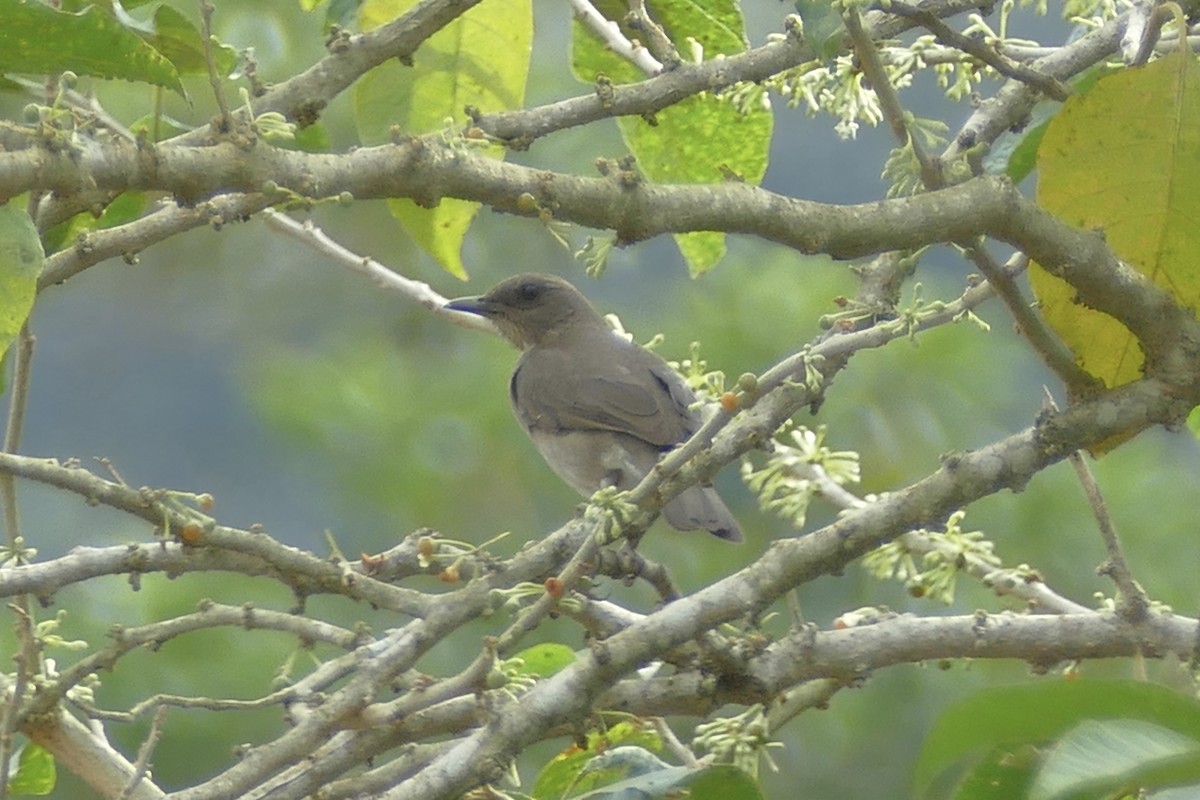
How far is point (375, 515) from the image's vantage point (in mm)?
9359

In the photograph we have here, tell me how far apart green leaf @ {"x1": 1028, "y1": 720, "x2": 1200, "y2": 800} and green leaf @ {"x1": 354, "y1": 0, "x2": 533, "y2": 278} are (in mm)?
2026

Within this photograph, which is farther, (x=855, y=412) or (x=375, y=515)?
(x=375, y=515)

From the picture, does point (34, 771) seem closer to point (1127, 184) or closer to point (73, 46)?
point (73, 46)

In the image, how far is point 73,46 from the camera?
6.38ft

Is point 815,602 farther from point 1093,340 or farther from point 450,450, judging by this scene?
point 1093,340

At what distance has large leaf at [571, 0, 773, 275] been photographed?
3062mm

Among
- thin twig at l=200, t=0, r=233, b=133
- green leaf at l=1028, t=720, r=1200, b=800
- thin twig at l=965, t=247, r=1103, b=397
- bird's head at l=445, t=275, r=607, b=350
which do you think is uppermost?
bird's head at l=445, t=275, r=607, b=350

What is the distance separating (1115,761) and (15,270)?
119cm

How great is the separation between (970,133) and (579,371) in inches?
132

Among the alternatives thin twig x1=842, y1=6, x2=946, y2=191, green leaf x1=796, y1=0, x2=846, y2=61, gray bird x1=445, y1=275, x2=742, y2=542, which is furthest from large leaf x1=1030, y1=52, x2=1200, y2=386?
gray bird x1=445, y1=275, x2=742, y2=542

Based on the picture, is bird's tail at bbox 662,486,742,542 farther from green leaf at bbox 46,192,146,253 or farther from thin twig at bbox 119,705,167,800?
thin twig at bbox 119,705,167,800

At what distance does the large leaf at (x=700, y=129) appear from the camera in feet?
10.0

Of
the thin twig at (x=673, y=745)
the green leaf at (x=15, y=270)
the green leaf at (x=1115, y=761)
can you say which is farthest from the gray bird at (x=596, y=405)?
the green leaf at (x=1115, y=761)

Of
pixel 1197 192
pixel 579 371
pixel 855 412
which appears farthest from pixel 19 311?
pixel 855 412
